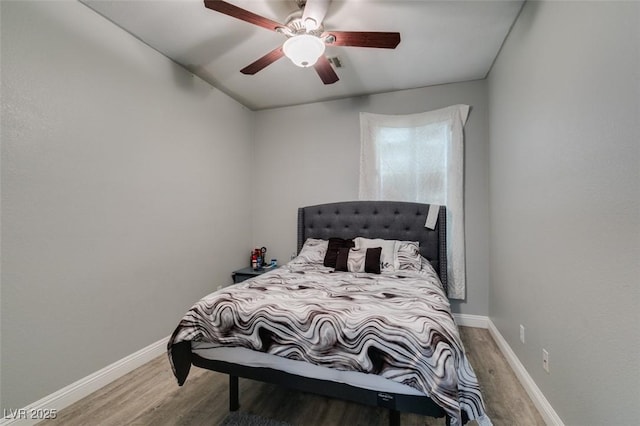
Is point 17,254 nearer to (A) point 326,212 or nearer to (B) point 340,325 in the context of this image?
(B) point 340,325

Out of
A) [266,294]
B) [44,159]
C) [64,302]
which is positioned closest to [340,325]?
[266,294]

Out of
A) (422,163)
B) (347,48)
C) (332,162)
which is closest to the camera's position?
(347,48)

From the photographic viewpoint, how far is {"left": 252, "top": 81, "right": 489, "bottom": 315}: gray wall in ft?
10.1

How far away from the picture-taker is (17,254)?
65.2 inches

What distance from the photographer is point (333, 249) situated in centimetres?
295

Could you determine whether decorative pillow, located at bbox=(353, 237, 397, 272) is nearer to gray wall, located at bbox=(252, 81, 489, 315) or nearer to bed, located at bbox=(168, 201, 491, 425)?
bed, located at bbox=(168, 201, 491, 425)

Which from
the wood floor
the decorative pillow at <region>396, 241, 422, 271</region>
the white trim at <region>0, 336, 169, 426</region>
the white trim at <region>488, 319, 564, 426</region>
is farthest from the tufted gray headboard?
the white trim at <region>0, 336, 169, 426</region>

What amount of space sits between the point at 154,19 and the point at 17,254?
1.91 metres

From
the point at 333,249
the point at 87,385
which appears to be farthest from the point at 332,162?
the point at 87,385

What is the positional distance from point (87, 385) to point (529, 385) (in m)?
3.10

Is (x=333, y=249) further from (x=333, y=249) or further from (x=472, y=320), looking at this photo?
(x=472, y=320)

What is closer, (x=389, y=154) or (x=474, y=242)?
(x=474, y=242)

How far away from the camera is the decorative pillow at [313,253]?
3002mm

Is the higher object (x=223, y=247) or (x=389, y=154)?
(x=389, y=154)
